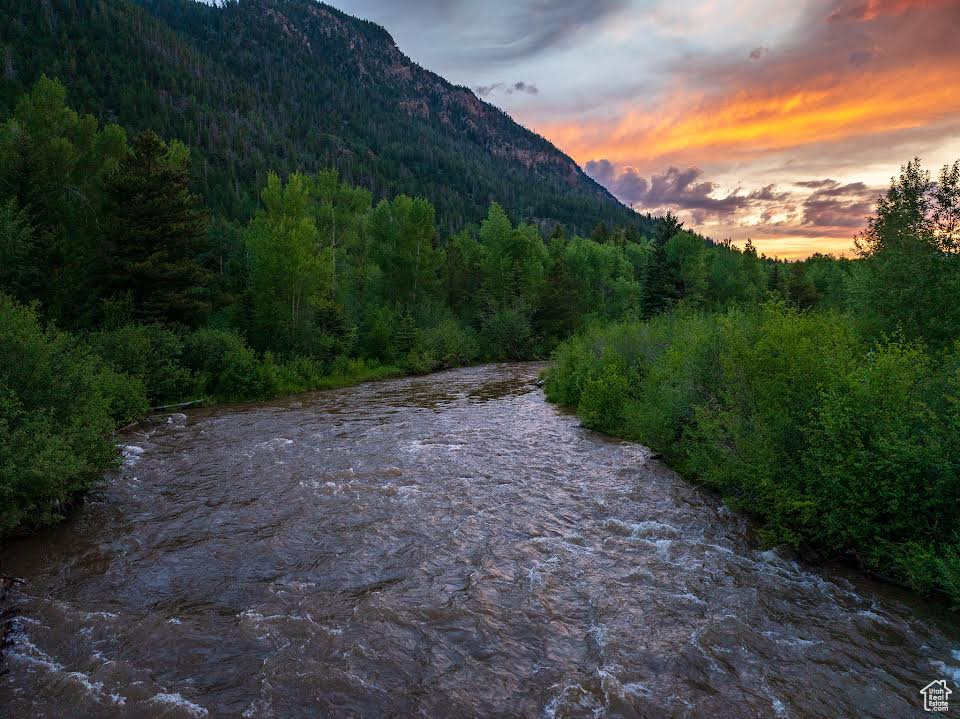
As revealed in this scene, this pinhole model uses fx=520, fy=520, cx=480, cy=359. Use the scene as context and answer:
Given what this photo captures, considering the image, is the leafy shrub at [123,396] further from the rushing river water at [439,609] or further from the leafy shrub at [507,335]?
the leafy shrub at [507,335]

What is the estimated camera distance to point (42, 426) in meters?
10.1

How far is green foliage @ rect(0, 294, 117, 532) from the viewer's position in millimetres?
9305

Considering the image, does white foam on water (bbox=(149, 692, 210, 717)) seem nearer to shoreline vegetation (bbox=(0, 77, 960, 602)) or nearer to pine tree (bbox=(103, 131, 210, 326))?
shoreline vegetation (bbox=(0, 77, 960, 602))

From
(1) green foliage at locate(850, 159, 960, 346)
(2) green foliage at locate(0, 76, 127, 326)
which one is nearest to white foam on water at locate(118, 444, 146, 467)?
(2) green foliage at locate(0, 76, 127, 326)

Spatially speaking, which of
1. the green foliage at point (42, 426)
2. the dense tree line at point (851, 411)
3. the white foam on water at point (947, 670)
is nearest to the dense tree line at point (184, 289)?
the green foliage at point (42, 426)

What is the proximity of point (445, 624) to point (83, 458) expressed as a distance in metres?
8.39

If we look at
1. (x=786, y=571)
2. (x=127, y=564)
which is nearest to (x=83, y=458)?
(x=127, y=564)

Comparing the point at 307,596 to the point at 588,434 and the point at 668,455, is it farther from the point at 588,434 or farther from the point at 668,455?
the point at 588,434

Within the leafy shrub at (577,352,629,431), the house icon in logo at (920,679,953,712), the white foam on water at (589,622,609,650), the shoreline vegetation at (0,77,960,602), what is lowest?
the white foam on water at (589,622,609,650)

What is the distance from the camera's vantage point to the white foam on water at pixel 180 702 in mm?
5793

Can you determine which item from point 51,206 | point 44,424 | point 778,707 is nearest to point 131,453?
point 44,424

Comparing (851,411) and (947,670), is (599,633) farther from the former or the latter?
(851,411)

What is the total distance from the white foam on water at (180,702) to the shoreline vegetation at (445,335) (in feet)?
17.6

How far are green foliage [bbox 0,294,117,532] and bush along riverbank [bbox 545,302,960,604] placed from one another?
43.9 feet
